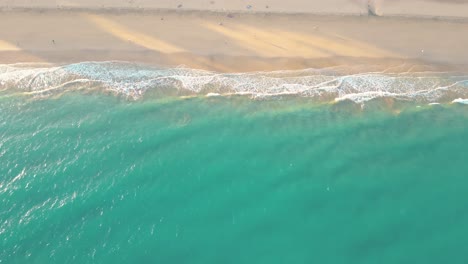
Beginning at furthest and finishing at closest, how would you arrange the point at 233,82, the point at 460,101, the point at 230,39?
the point at 230,39
the point at 233,82
the point at 460,101

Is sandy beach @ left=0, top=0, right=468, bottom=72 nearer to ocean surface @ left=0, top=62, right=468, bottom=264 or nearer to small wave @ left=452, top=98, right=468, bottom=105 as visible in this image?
ocean surface @ left=0, top=62, right=468, bottom=264

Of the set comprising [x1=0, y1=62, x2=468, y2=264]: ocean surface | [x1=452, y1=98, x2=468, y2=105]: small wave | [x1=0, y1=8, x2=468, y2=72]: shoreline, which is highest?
[x1=0, y1=8, x2=468, y2=72]: shoreline

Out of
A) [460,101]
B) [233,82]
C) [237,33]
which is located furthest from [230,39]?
[460,101]

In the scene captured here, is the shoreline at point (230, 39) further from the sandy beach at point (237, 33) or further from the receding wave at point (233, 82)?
the receding wave at point (233, 82)

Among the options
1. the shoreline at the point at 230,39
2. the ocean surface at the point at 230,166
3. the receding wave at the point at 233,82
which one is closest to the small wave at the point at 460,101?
the receding wave at the point at 233,82

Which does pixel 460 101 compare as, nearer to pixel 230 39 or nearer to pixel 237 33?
pixel 237 33

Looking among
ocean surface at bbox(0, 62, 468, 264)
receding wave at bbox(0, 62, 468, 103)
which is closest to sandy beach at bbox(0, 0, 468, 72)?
receding wave at bbox(0, 62, 468, 103)
